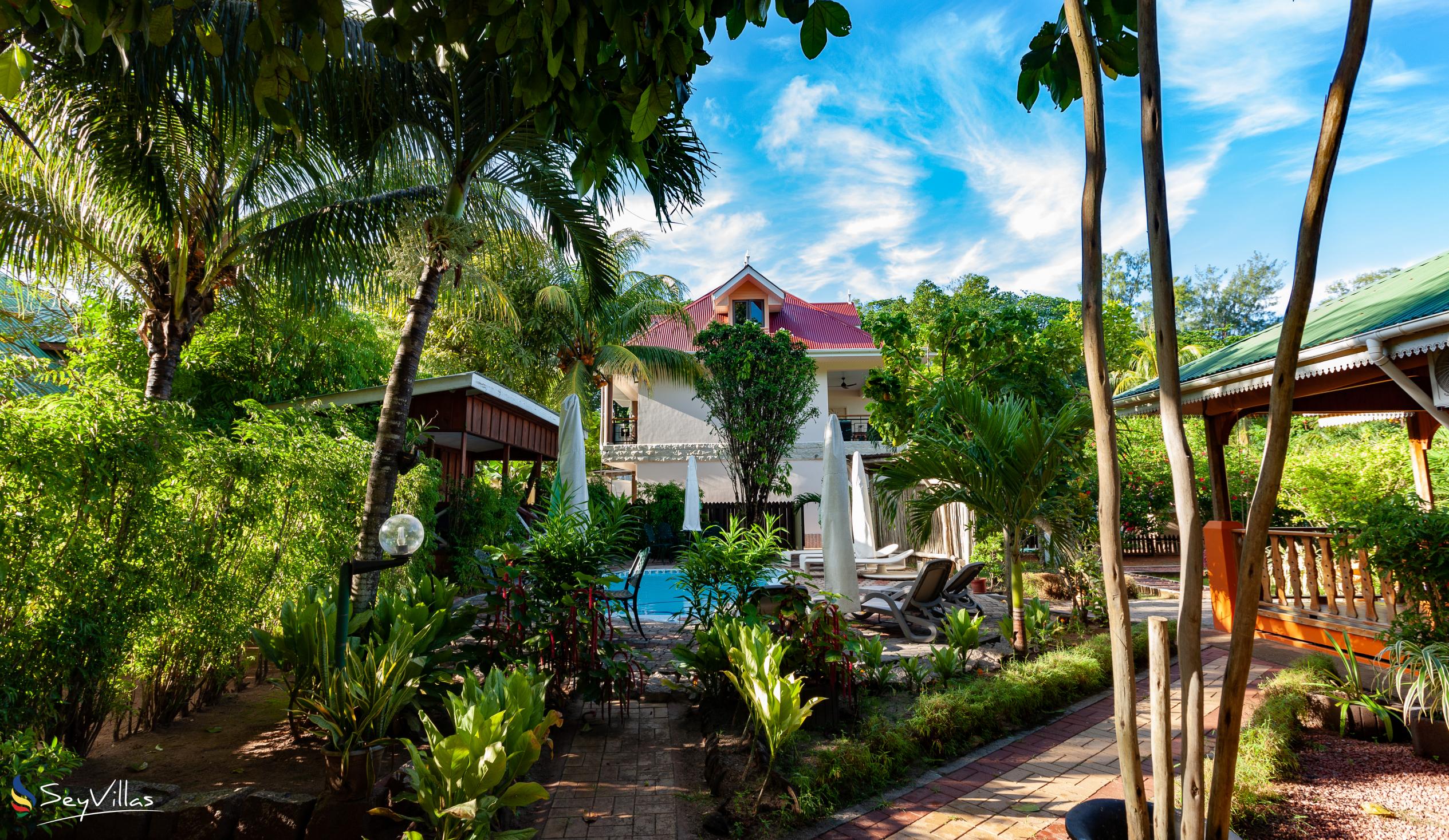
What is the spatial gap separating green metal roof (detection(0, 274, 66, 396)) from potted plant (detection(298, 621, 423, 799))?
3999 mm

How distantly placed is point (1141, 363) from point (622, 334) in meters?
19.5

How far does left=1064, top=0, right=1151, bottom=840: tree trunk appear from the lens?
1852 millimetres

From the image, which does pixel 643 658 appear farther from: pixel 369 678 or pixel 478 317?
pixel 478 317

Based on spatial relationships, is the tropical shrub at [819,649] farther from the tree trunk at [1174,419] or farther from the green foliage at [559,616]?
the tree trunk at [1174,419]

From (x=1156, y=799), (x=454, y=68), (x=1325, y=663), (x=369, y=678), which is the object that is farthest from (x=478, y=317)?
(x=1156, y=799)

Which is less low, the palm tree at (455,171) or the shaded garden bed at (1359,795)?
the palm tree at (455,171)

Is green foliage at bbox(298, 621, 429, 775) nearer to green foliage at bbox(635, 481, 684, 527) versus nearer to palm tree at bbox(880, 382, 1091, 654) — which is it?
palm tree at bbox(880, 382, 1091, 654)

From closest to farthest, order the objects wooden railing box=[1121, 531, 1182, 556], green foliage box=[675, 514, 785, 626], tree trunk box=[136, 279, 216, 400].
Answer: green foliage box=[675, 514, 785, 626], tree trunk box=[136, 279, 216, 400], wooden railing box=[1121, 531, 1182, 556]

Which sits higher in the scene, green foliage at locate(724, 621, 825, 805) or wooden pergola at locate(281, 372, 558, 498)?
wooden pergola at locate(281, 372, 558, 498)

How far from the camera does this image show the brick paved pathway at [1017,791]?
12.0ft

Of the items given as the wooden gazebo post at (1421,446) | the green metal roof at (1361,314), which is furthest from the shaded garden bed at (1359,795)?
the wooden gazebo post at (1421,446)

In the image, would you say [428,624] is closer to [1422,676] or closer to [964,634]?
[964,634]

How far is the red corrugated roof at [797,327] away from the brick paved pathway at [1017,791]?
1845 centimetres

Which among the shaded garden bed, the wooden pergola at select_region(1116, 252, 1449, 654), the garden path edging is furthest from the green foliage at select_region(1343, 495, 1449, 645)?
the garden path edging
